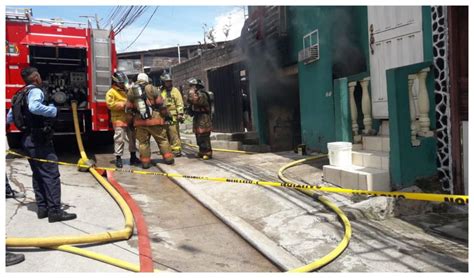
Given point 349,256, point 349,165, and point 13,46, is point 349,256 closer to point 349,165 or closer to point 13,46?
point 349,165

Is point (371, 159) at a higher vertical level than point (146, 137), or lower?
lower

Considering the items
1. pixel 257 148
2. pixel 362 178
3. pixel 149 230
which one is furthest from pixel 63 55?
pixel 362 178

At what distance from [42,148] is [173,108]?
14.0 ft

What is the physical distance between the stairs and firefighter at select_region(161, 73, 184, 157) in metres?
3.74

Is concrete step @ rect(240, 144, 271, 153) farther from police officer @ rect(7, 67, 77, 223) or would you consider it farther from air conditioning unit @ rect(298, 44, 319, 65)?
police officer @ rect(7, 67, 77, 223)

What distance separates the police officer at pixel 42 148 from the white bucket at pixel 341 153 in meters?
3.37

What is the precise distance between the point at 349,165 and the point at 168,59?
23597mm

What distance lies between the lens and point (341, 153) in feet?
18.2

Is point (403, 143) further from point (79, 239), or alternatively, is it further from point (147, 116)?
point (147, 116)

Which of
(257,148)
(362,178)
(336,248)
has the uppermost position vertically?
(257,148)

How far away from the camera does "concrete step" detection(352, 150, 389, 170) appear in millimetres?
5156

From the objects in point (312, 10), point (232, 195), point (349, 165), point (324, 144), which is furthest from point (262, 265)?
point (312, 10)

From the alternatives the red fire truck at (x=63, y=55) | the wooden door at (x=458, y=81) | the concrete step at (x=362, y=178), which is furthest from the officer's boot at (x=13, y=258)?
the red fire truck at (x=63, y=55)

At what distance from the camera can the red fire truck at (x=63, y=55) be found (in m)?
7.77
